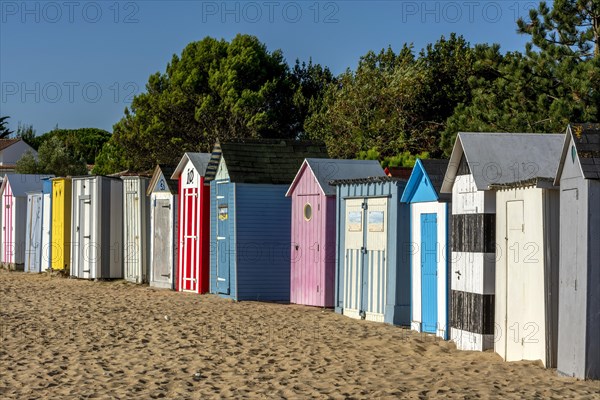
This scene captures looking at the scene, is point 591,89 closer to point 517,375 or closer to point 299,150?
point 299,150

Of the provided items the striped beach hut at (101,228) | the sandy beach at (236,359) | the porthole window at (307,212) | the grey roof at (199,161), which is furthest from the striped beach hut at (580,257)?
the striped beach hut at (101,228)

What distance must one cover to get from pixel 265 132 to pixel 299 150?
99.3ft

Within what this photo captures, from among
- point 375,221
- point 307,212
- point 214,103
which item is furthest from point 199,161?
point 214,103

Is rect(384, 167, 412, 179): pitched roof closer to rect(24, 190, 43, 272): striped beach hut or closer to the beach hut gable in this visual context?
the beach hut gable

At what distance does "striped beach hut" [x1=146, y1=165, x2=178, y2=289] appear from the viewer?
65.5 ft

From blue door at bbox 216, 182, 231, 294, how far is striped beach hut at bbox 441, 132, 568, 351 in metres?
6.69

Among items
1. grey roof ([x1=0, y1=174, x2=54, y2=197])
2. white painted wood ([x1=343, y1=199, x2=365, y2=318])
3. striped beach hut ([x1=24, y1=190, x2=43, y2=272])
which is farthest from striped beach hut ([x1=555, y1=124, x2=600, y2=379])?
grey roof ([x1=0, y1=174, x2=54, y2=197])

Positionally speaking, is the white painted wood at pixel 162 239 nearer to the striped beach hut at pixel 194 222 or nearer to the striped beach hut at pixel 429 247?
the striped beach hut at pixel 194 222

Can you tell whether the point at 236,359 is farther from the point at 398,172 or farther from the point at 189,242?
the point at 189,242

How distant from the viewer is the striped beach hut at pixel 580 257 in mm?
8547

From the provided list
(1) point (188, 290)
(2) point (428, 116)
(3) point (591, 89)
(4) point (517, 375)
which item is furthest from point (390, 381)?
(2) point (428, 116)

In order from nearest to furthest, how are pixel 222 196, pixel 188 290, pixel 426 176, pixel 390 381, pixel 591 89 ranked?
pixel 390 381 < pixel 426 176 < pixel 222 196 < pixel 188 290 < pixel 591 89

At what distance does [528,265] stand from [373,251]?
445cm

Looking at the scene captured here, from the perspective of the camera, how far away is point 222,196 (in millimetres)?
17719
